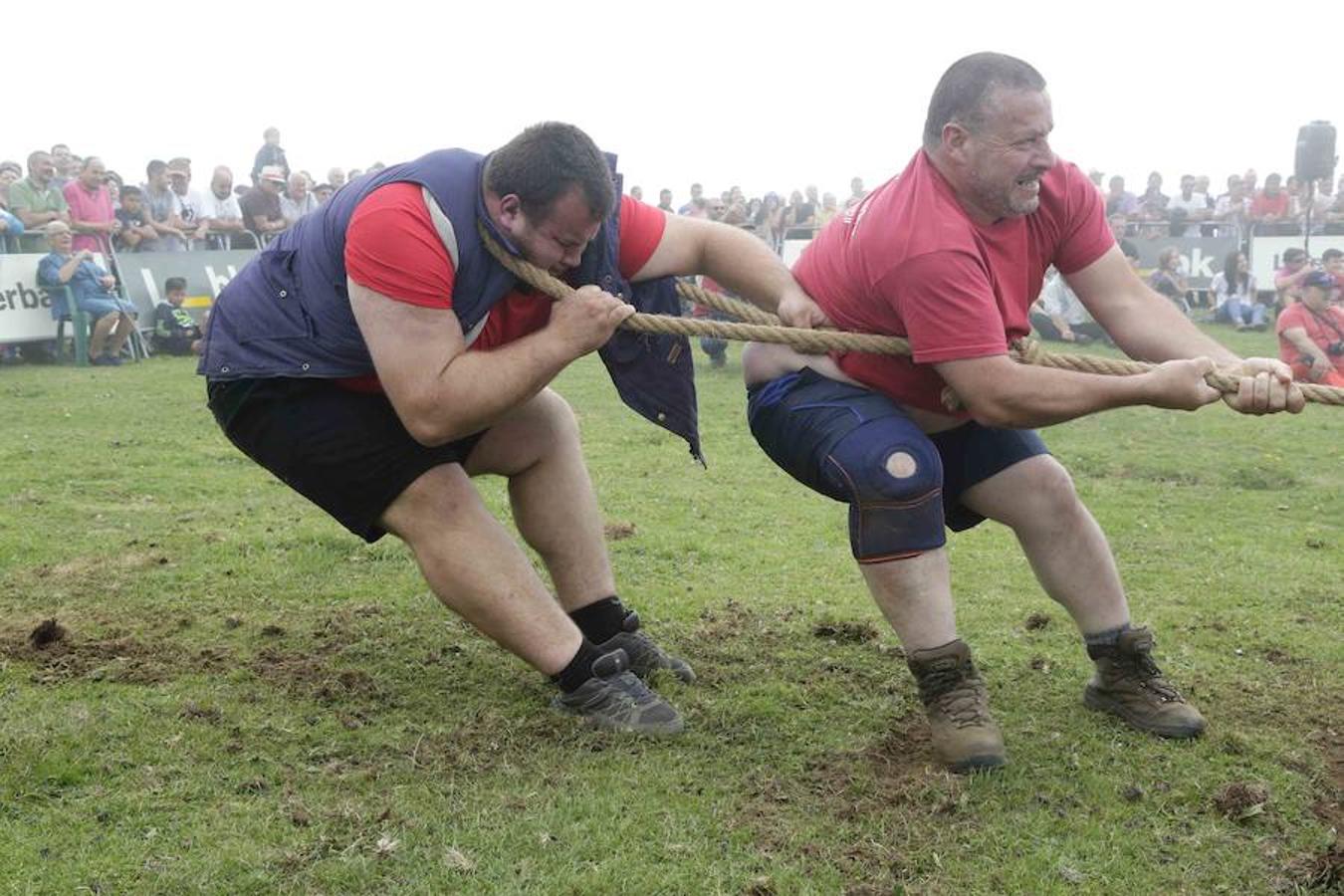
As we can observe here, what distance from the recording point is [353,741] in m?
3.82

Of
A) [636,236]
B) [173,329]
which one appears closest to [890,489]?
[636,236]

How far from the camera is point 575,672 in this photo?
13.1 feet

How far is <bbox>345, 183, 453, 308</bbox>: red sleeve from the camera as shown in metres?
3.57

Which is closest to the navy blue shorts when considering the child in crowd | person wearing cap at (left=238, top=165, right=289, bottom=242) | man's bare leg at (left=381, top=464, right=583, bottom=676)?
Result: man's bare leg at (left=381, top=464, right=583, bottom=676)

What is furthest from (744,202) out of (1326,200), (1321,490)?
(1321,490)

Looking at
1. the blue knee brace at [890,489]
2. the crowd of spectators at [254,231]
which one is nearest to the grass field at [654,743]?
the blue knee brace at [890,489]

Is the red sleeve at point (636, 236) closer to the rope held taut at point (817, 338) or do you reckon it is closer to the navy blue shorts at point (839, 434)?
the rope held taut at point (817, 338)

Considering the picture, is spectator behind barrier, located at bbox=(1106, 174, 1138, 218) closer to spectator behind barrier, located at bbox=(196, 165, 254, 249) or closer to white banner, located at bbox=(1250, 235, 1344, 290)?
white banner, located at bbox=(1250, 235, 1344, 290)

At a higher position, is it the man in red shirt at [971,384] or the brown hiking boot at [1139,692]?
the man in red shirt at [971,384]

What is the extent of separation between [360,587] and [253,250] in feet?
37.6

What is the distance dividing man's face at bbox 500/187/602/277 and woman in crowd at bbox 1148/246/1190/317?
735 inches

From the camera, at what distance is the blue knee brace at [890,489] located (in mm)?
3619

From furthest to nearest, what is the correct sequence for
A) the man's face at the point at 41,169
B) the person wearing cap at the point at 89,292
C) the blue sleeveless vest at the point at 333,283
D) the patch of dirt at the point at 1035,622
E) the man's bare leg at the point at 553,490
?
the man's face at the point at 41,169
the person wearing cap at the point at 89,292
the patch of dirt at the point at 1035,622
the man's bare leg at the point at 553,490
the blue sleeveless vest at the point at 333,283

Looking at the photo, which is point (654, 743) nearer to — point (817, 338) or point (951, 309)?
point (817, 338)
